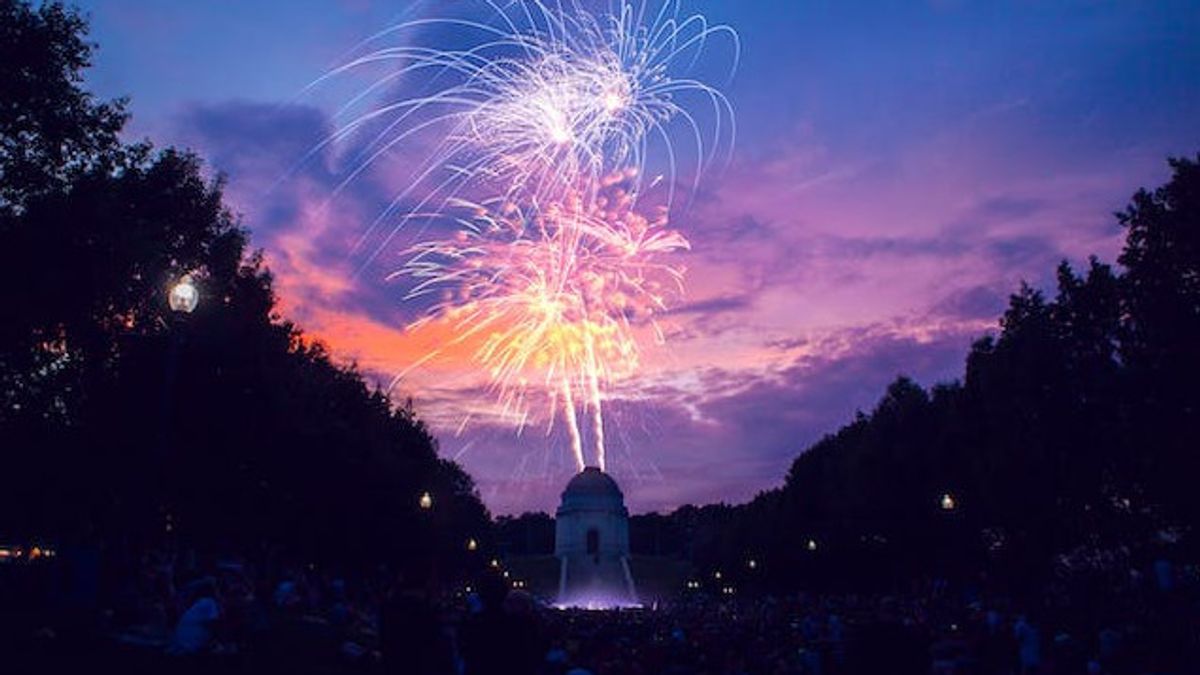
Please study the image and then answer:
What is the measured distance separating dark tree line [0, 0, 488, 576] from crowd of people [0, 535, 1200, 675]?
6.44 feet

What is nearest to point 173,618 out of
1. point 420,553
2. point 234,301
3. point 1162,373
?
point 234,301

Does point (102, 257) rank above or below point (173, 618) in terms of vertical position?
above

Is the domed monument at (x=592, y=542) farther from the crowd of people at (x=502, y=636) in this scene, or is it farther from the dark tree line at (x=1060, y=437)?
the crowd of people at (x=502, y=636)

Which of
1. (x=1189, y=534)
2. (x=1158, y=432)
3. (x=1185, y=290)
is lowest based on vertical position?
(x=1189, y=534)

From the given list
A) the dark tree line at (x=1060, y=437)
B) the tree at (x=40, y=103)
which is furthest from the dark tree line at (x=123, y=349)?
the dark tree line at (x=1060, y=437)

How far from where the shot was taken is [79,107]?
28.8 metres

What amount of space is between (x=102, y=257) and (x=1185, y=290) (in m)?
33.8

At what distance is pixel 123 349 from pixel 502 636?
99.7ft

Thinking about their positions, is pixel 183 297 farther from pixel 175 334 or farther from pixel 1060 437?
pixel 1060 437

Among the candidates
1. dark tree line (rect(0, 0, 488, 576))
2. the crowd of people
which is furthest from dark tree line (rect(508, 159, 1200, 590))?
dark tree line (rect(0, 0, 488, 576))

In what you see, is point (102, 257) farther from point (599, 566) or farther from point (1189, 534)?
point (599, 566)

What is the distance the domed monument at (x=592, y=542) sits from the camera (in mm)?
157375

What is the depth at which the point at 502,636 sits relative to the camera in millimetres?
8227

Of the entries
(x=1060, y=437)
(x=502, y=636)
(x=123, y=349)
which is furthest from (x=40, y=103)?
(x=1060, y=437)
